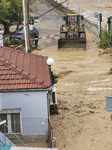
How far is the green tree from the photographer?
3318 centimetres

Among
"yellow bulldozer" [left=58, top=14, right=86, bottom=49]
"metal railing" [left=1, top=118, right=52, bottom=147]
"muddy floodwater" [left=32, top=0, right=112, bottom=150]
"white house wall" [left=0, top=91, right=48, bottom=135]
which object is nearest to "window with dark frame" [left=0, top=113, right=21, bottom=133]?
"metal railing" [left=1, top=118, right=52, bottom=147]

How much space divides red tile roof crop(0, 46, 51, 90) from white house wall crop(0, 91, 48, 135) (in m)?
0.29

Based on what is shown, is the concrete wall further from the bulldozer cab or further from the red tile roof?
the bulldozer cab

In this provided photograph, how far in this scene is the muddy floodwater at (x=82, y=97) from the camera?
525 inches

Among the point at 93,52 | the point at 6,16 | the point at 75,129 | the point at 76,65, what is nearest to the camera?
the point at 75,129

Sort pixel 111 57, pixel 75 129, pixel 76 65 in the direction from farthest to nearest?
pixel 111 57
pixel 76 65
pixel 75 129

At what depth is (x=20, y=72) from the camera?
38.8 feet

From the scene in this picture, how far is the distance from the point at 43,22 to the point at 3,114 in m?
35.1

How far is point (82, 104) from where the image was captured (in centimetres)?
1730

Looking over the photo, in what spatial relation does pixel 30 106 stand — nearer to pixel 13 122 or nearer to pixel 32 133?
pixel 13 122

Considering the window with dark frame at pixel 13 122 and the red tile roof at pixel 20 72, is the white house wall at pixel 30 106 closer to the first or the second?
the window with dark frame at pixel 13 122

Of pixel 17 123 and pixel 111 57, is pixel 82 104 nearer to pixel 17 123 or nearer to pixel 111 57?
pixel 17 123

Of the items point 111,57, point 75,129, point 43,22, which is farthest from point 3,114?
point 43,22

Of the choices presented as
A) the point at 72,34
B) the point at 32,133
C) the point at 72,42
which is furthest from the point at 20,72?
the point at 72,34
